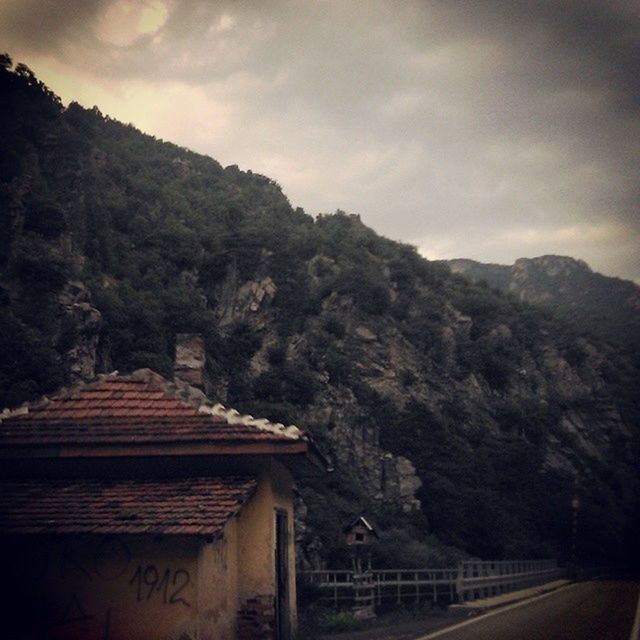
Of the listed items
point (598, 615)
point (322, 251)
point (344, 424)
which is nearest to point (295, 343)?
point (344, 424)

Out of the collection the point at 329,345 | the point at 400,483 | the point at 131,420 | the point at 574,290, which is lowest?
the point at 400,483

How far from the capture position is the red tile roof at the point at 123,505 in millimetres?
8969

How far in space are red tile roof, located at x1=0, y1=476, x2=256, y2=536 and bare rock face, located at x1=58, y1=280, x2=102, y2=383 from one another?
87.4ft

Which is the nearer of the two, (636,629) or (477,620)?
(636,629)

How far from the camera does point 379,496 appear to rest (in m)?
50.3

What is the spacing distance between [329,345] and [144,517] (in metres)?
50.0

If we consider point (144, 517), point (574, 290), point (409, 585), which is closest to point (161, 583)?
point (144, 517)

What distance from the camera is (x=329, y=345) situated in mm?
59062

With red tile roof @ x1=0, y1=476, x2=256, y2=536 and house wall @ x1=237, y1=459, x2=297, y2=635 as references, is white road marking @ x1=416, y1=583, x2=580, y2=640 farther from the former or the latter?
red tile roof @ x1=0, y1=476, x2=256, y2=536

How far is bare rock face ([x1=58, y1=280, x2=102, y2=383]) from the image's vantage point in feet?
120

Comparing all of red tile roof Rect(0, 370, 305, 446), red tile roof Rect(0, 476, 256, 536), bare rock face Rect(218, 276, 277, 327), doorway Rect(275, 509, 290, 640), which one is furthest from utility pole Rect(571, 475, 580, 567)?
red tile roof Rect(0, 476, 256, 536)

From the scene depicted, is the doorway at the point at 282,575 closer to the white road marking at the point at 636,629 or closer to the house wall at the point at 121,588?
the house wall at the point at 121,588

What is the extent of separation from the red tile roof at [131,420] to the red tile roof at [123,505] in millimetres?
678

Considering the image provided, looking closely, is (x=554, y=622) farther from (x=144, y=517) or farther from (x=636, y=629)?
(x=144, y=517)
